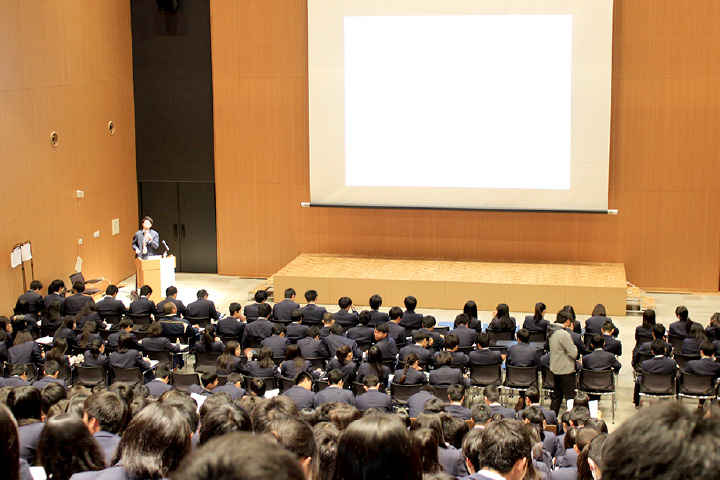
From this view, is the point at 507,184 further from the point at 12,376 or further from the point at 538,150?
the point at 12,376

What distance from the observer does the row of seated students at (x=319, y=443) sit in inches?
54.7

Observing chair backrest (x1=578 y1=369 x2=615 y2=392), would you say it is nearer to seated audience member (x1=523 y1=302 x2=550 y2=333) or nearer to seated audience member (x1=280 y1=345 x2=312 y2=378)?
seated audience member (x1=523 y1=302 x2=550 y2=333)

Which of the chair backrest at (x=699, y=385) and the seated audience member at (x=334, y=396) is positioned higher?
the seated audience member at (x=334, y=396)

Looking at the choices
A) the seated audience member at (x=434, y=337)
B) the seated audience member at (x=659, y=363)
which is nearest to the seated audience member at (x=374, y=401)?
the seated audience member at (x=434, y=337)

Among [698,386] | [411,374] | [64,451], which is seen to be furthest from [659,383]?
[64,451]

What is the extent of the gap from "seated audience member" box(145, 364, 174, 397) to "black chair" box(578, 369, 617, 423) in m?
4.32

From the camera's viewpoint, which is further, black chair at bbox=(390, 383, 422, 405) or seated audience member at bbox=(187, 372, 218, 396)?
black chair at bbox=(390, 383, 422, 405)

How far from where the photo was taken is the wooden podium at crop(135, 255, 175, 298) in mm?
13031

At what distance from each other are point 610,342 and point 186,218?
8.79 m

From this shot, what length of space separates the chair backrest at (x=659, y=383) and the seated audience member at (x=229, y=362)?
4293 mm

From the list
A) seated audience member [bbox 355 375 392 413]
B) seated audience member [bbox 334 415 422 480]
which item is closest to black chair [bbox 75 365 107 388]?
seated audience member [bbox 355 375 392 413]

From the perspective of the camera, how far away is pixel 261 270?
15.7 meters

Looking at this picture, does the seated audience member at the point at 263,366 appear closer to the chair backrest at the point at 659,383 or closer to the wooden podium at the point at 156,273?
the chair backrest at the point at 659,383

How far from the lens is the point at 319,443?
14.1ft
